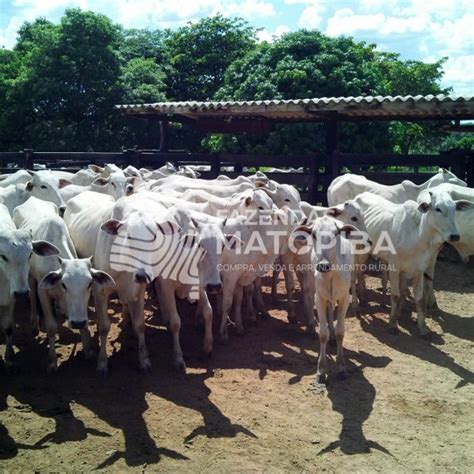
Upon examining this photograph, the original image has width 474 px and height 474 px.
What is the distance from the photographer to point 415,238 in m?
7.33

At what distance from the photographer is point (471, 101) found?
9258 mm

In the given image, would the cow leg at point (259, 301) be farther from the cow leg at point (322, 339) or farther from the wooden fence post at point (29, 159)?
the wooden fence post at point (29, 159)

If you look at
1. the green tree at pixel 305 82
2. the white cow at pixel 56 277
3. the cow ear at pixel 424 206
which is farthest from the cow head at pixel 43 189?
the green tree at pixel 305 82

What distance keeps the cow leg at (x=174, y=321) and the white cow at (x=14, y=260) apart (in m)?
1.25

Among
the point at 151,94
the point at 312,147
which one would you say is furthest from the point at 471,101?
the point at 151,94

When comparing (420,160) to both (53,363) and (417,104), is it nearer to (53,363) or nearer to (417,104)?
(417,104)

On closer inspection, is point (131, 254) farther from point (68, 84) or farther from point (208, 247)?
point (68, 84)

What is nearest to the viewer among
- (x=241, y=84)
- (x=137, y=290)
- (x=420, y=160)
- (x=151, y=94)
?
(x=137, y=290)

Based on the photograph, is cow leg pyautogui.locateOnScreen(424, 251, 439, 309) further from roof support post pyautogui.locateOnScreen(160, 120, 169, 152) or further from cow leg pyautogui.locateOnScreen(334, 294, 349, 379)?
roof support post pyautogui.locateOnScreen(160, 120, 169, 152)

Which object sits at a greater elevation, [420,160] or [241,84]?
[241,84]

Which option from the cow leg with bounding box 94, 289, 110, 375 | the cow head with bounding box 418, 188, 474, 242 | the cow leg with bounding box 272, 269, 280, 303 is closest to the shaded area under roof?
the cow head with bounding box 418, 188, 474, 242

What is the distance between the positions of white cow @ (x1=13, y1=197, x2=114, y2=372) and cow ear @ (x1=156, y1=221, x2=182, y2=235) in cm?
80

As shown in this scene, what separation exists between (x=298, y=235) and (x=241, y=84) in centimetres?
1144

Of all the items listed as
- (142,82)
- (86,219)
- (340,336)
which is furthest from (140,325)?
(142,82)
